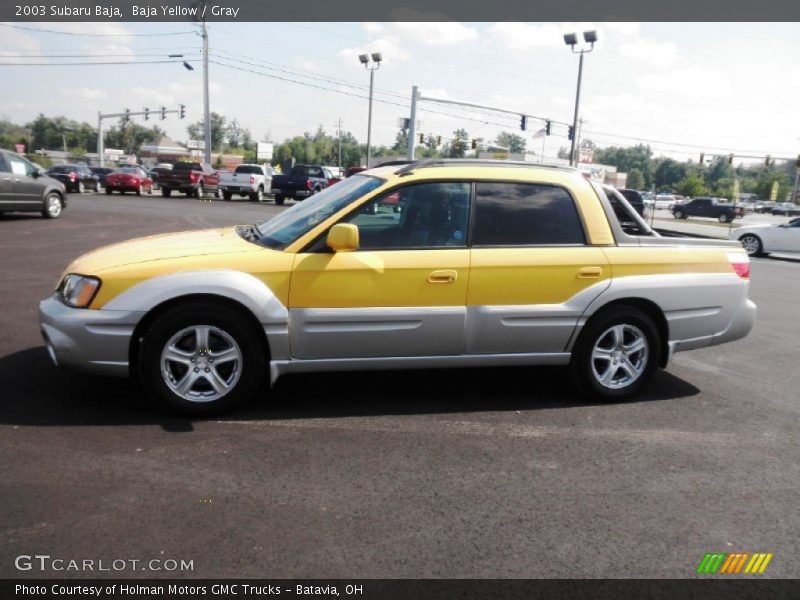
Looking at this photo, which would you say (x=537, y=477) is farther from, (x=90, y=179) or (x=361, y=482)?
(x=90, y=179)

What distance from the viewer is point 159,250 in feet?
15.1

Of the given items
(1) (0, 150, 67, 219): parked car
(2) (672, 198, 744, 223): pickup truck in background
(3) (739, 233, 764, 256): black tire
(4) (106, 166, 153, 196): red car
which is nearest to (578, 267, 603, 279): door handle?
(1) (0, 150, 67, 219): parked car

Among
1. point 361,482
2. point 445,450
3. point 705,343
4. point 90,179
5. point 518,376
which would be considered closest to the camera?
point 361,482

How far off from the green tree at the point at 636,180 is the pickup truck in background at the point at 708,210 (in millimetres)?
82243

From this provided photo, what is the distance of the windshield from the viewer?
15.2ft

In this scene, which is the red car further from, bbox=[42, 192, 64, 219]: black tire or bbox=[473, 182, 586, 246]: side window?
bbox=[473, 182, 586, 246]: side window

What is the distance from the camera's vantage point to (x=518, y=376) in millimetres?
5691

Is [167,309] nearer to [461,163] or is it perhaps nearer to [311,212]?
[311,212]

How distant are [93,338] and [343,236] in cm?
170

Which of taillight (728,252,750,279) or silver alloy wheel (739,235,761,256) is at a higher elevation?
taillight (728,252,750,279)

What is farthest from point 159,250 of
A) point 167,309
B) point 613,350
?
point 613,350
